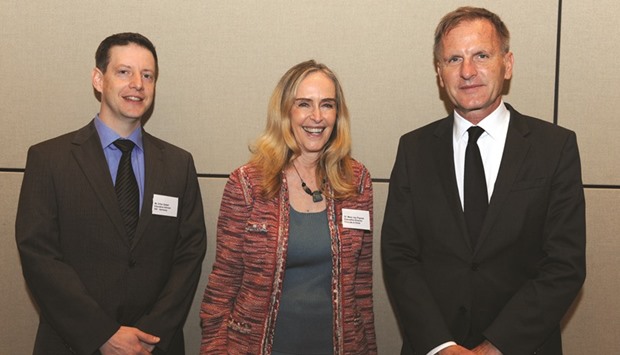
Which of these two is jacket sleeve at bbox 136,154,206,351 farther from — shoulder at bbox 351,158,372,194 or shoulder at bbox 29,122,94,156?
shoulder at bbox 351,158,372,194

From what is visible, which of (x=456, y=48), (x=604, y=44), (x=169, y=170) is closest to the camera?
(x=456, y=48)

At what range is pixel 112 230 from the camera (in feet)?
8.41

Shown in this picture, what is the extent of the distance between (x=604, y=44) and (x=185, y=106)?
2100mm

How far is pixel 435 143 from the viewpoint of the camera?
253cm

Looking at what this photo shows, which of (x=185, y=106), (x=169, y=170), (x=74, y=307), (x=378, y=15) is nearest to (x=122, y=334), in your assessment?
(x=74, y=307)

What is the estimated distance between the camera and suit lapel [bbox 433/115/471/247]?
234 cm

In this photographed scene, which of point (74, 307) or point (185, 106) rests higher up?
point (185, 106)

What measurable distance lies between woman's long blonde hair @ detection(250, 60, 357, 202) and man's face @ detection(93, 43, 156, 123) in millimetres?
536

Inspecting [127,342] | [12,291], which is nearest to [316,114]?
[127,342]

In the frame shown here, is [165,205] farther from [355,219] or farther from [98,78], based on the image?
[355,219]

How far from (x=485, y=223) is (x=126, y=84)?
1555 mm

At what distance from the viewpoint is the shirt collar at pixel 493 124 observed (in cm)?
242

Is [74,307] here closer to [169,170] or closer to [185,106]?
[169,170]

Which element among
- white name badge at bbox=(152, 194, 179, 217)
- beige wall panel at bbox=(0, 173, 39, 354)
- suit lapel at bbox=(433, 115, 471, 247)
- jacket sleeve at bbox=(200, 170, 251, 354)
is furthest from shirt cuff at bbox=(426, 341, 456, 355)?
beige wall panel at bbox=(0, 173, 39, 354)
